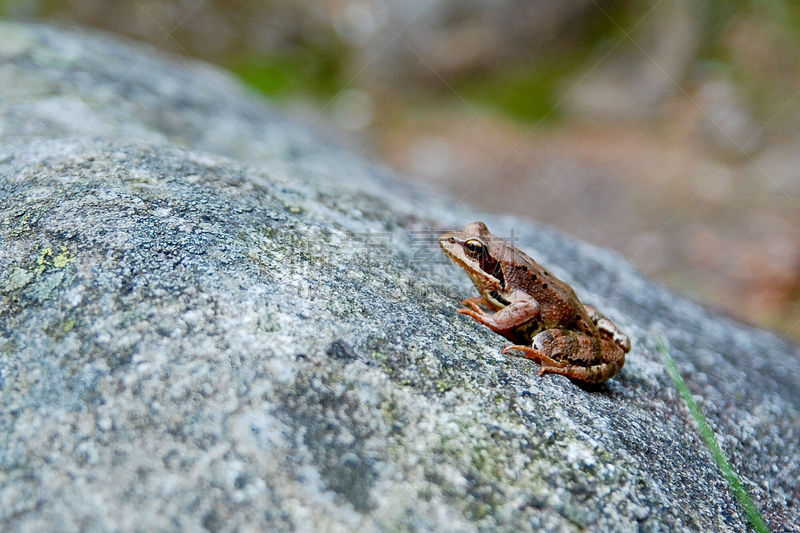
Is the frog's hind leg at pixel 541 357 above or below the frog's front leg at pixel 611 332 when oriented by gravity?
below

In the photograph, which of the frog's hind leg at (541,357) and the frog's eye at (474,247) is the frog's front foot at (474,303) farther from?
the frog's hind leg at (541,357)

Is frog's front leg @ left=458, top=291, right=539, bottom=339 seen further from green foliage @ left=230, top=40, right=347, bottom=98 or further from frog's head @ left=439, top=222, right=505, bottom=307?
green foliage @ left=230, top=40, right=347, bottom=98

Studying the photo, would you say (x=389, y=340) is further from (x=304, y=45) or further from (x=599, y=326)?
(x=304, y=45)

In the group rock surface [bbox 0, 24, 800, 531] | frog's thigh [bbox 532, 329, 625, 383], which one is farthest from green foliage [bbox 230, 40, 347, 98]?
frog's thigh [bbox 532, 329, 625, 383]

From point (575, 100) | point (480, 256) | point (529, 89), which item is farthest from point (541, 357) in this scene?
point (529, 89)

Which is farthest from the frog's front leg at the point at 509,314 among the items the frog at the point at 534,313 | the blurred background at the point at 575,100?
the blurred background at the point at 575,100

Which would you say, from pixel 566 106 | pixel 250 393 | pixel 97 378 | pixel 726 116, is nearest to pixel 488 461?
pixel 250 393

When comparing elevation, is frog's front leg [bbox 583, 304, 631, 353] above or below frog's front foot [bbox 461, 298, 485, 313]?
above
